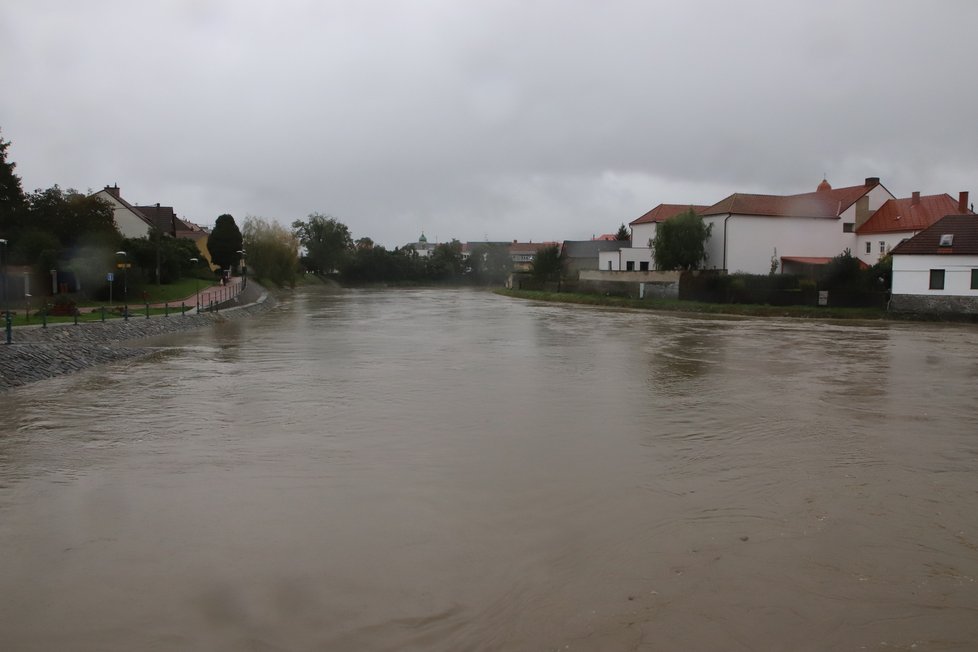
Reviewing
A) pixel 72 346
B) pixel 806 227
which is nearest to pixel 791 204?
pixel 806 227

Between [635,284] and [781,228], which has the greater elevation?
[781,228]

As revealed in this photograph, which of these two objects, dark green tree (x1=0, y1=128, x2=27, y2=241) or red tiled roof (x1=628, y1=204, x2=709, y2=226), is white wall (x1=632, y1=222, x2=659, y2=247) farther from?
dark green tree (x1=0, y1=128, x2=27, y2=241)

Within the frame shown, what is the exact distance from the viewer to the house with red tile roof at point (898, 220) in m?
47.8

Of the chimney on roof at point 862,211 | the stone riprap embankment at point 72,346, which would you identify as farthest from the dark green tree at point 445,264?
the stone riprap embankment at point 72,346

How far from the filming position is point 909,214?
4928 centimetres

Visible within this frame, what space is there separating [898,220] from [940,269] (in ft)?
53.0

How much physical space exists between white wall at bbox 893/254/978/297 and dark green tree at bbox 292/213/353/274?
7523 centimetres

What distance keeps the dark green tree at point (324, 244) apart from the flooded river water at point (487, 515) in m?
86.9

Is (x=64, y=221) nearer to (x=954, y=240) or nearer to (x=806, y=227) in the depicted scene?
(x=954, y=240)

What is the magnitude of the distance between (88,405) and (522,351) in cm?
1221

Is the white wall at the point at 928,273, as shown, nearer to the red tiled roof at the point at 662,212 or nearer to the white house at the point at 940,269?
the white house at the point at 940,269

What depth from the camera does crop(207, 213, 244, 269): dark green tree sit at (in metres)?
65.1

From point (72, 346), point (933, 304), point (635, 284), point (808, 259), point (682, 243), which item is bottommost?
point (72, 346)

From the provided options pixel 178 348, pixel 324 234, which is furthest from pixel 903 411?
pixel 324 234
